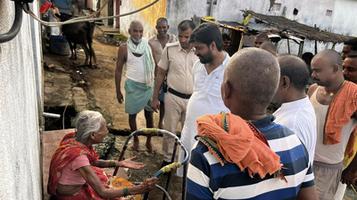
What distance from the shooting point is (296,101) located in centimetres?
215

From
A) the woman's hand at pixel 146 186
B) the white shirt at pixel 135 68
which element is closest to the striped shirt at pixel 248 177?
the woman's hand at pixel 146 186

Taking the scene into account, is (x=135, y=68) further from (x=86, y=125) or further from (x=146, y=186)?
(x=146, y=186)

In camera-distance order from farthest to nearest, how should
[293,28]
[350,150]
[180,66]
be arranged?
[293,28] < [180,66] < [350,150]

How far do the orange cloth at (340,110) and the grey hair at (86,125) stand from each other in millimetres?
1896

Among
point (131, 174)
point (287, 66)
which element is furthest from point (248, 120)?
point (131, 174)

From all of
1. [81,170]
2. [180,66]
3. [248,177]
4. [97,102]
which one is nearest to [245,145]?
[248,177]

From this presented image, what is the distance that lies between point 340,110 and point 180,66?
6.64 ft

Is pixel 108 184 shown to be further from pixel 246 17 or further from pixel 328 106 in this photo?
pixel 246 17

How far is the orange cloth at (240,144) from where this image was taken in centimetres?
129

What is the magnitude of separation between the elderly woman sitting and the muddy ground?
153 centimetres

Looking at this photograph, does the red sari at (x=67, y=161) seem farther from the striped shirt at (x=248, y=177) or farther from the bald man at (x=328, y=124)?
the bald man at (x=328, y=124)

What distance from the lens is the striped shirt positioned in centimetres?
134

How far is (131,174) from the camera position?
4375 millimetres

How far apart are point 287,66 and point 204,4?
9.67 meters
